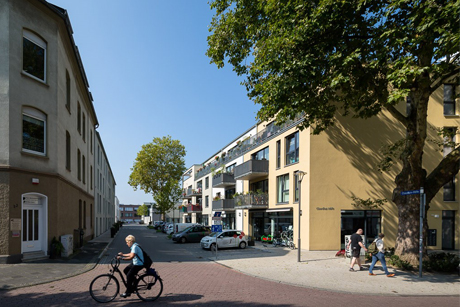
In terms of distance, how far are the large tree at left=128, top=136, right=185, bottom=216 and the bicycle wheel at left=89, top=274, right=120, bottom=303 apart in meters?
51.2

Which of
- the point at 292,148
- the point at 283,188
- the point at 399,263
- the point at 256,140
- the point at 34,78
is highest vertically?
the point at 34,78

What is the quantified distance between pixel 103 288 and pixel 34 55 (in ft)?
37.8

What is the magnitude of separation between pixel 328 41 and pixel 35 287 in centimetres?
1190

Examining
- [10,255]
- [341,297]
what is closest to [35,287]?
[10,255]

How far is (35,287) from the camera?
10.2 meters

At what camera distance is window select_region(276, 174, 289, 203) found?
24203mm

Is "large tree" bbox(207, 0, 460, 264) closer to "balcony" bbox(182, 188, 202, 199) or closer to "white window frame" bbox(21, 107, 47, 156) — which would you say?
"white window frame" bbox(21, 107, 47, 156)

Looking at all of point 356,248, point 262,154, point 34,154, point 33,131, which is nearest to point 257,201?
point 262,154

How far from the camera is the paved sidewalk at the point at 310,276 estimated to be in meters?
10.4

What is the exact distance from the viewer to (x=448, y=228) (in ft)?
73.5

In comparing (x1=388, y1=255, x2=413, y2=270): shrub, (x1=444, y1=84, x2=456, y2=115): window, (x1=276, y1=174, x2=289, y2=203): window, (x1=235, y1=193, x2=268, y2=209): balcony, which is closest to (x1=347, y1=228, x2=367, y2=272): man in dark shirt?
(x1=388, y1=255, x2=413, y2=270): shrub

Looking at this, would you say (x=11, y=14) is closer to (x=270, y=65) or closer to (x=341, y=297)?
(x=270, y=65)

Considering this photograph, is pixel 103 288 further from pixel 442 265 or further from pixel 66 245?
pixel 442 265

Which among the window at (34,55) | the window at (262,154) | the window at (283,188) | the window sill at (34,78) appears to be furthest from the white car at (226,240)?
the window at (34,55)
